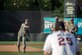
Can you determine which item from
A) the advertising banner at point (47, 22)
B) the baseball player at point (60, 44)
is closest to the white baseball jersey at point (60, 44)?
the baseball player at point (60, 44)

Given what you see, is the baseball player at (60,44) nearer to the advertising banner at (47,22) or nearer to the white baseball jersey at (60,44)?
the white baseball jersey at (60,44)

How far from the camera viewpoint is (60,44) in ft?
23.1

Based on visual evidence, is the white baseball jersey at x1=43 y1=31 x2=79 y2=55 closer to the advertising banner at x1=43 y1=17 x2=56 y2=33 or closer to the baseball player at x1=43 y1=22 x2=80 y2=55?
the baseball player at x1=43 y1=22 x2=80 y2=55

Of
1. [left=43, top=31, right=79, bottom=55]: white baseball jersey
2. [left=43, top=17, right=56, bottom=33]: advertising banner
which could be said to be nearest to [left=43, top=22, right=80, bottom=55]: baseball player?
[left=43, top=31, right=79, bottom=55]: white baseball jersey

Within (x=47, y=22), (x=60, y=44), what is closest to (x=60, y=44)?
(x=60, y=44)

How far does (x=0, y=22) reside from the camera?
36250 millimetres

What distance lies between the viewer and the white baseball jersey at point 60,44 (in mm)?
7016

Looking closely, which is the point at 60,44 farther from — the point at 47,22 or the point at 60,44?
the point at 47,22

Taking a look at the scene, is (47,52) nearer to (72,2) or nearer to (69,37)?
(69,37)

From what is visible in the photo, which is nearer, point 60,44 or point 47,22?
point 60,44

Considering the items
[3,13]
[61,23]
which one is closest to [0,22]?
[3,13]

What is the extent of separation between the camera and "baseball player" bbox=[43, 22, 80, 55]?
702 cm

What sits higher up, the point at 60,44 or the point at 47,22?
the point at 60,44

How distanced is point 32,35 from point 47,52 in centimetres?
2830
